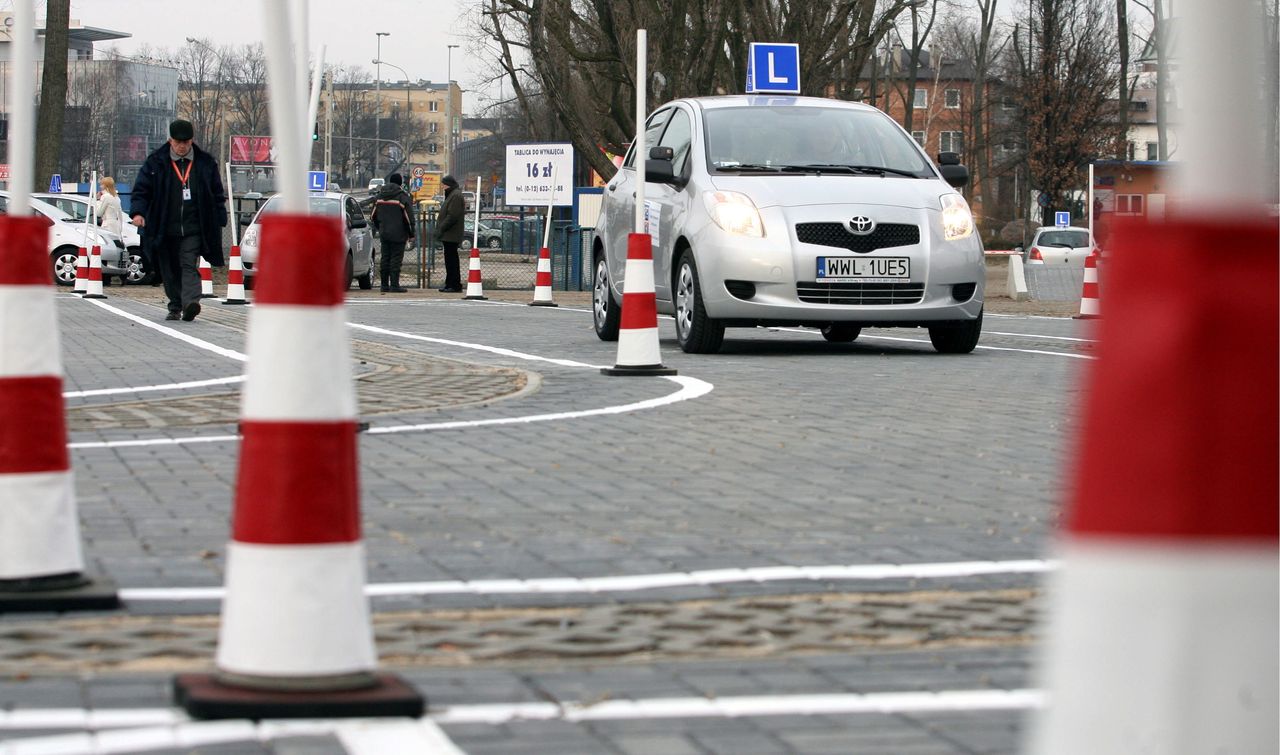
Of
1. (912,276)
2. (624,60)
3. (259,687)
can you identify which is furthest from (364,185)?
(259,687)

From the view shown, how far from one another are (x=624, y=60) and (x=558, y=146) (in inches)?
155

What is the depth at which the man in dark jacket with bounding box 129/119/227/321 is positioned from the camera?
61.6 feet


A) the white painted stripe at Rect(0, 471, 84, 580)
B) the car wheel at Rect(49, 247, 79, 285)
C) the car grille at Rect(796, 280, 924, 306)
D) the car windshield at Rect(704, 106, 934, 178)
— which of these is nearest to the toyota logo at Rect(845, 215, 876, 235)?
the car grille at Rect(796, 280, 924, 306)

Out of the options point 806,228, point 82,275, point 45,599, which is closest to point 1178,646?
point 45,599

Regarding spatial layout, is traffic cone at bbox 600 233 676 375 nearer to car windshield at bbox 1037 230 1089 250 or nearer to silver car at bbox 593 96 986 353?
silver car at bbox 593 96 986 353

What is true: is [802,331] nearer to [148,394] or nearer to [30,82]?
[148,394]

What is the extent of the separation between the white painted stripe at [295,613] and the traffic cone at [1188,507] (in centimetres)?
217

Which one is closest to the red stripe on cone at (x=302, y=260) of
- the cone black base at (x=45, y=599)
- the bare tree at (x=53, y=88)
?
the cone black base at (x=45, y=599)

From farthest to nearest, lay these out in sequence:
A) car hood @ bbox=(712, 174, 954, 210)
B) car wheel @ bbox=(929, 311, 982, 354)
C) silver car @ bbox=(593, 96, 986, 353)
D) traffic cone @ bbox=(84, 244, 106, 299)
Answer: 1. traffic cone @ bbox=(84, 244, 106, 299)
2. car wheel @ bbox=(929, 311, 982, 354)
3. car hood @ bbox=(712, 174, 954, 210)
4. silver car @ bbox=(593, 96, 986, 353)

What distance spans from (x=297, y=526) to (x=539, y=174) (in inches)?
1277

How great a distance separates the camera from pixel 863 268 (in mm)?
13930

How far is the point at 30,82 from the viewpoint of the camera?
5.23 m

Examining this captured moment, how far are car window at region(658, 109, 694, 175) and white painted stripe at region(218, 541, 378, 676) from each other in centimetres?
1149

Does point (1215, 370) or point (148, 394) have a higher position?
point (1215, 370)
